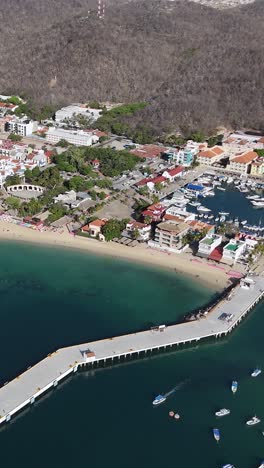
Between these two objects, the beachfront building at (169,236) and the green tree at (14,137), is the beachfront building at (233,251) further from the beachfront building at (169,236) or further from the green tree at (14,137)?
the green tree at (14,137)

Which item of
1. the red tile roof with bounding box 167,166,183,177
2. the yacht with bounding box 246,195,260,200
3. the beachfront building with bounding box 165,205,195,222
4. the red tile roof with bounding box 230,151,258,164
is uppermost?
the beachfront building with bounding box 165,205,195,222

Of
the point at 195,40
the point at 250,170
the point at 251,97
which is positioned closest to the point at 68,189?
the point at 250,170

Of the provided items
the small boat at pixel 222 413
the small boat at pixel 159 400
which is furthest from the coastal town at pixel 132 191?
the small boat at pixel 159 400

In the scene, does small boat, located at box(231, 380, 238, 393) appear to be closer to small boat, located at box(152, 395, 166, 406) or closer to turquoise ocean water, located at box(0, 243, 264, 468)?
turquoise ocean water, located at box(0, 243, 264, 468)

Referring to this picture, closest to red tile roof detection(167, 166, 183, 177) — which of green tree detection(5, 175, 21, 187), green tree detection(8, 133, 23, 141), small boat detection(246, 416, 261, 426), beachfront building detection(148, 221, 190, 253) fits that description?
beachfront building detection(148, 221, 190, 253)

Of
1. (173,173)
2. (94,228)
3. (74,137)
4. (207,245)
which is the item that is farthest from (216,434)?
(74,137)

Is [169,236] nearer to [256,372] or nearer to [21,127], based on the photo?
[256,372]
